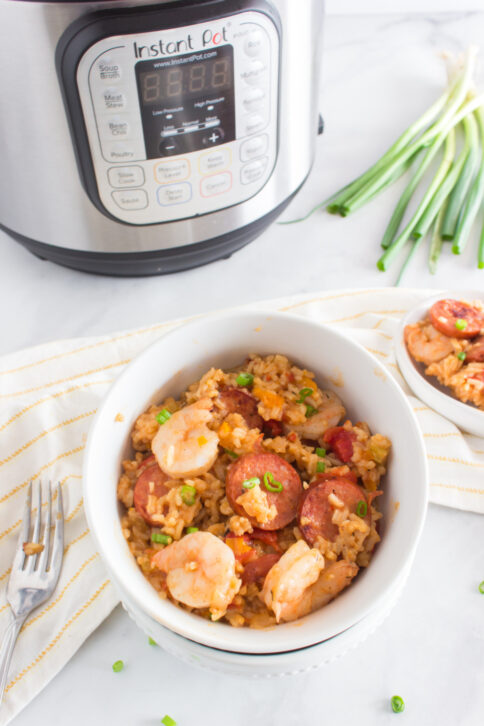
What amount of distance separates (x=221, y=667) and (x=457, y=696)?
1.07ft

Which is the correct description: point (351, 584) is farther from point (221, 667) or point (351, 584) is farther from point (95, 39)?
point (95, 39)

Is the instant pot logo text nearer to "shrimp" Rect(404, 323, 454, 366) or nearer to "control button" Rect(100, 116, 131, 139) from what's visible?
"control button" Rect(100, 116, 131, 139)

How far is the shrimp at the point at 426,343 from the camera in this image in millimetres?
1018

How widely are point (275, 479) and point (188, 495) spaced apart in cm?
10

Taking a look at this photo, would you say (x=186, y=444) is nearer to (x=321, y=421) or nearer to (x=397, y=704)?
(x=321, y=421)

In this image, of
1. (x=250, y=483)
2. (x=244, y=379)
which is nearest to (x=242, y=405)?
(x=244, y=379)

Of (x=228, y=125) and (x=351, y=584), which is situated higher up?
(x=228, y=125)

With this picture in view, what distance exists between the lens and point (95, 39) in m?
0.82

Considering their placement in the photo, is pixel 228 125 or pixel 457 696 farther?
pixel 228 125

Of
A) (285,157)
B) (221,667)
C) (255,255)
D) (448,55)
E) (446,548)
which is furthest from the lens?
(448,55)

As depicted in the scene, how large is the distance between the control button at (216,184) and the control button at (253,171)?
2 centimetres

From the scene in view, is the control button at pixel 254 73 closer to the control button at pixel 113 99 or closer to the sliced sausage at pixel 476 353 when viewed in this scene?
the control button at pixel 113 99

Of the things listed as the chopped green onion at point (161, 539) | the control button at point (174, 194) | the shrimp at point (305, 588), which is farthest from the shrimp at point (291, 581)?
the control button at point (174, 194)

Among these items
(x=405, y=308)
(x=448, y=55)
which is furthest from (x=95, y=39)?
(x=448, y=55)
